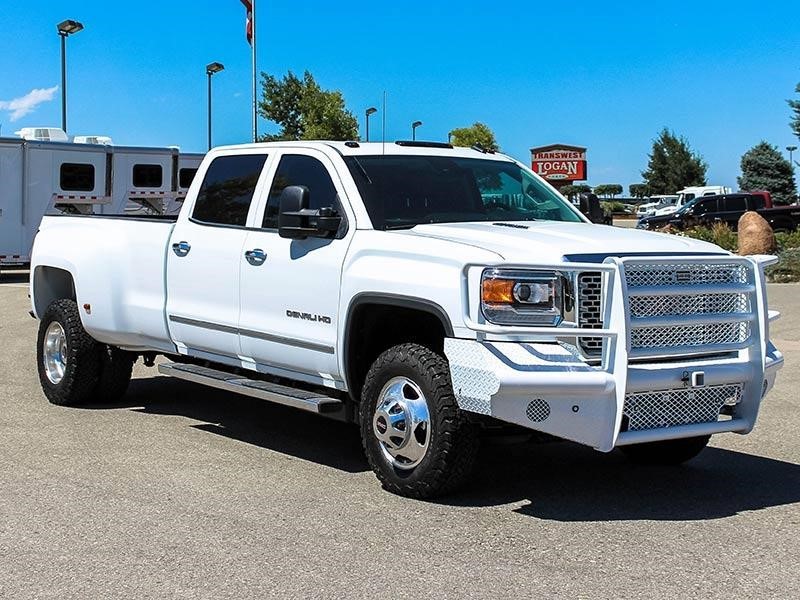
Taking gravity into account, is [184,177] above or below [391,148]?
above

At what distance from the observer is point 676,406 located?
6.08 meters

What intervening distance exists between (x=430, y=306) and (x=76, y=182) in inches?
793

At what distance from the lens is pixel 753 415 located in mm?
6352

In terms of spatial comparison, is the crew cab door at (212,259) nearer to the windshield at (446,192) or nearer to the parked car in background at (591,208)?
the windshield at (446,192)

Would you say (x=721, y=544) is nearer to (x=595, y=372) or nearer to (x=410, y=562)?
(x=595, y=372)

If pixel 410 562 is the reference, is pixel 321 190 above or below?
above

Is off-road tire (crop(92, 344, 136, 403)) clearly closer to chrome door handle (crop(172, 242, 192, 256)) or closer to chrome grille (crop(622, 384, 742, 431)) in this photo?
chrome door handle (crop(172, 242, 192, 256))

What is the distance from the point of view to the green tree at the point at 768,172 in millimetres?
62750

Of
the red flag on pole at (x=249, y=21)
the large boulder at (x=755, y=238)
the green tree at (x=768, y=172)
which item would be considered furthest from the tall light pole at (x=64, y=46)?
the green tree at (x=768, y=172)

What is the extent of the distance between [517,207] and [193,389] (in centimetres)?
410

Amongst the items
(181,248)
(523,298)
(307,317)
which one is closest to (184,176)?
(181,248)

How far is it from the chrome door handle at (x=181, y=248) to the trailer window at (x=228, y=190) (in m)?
0.21

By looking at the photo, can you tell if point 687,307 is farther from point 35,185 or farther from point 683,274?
point 35,185

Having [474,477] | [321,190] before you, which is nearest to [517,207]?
[321,190]
